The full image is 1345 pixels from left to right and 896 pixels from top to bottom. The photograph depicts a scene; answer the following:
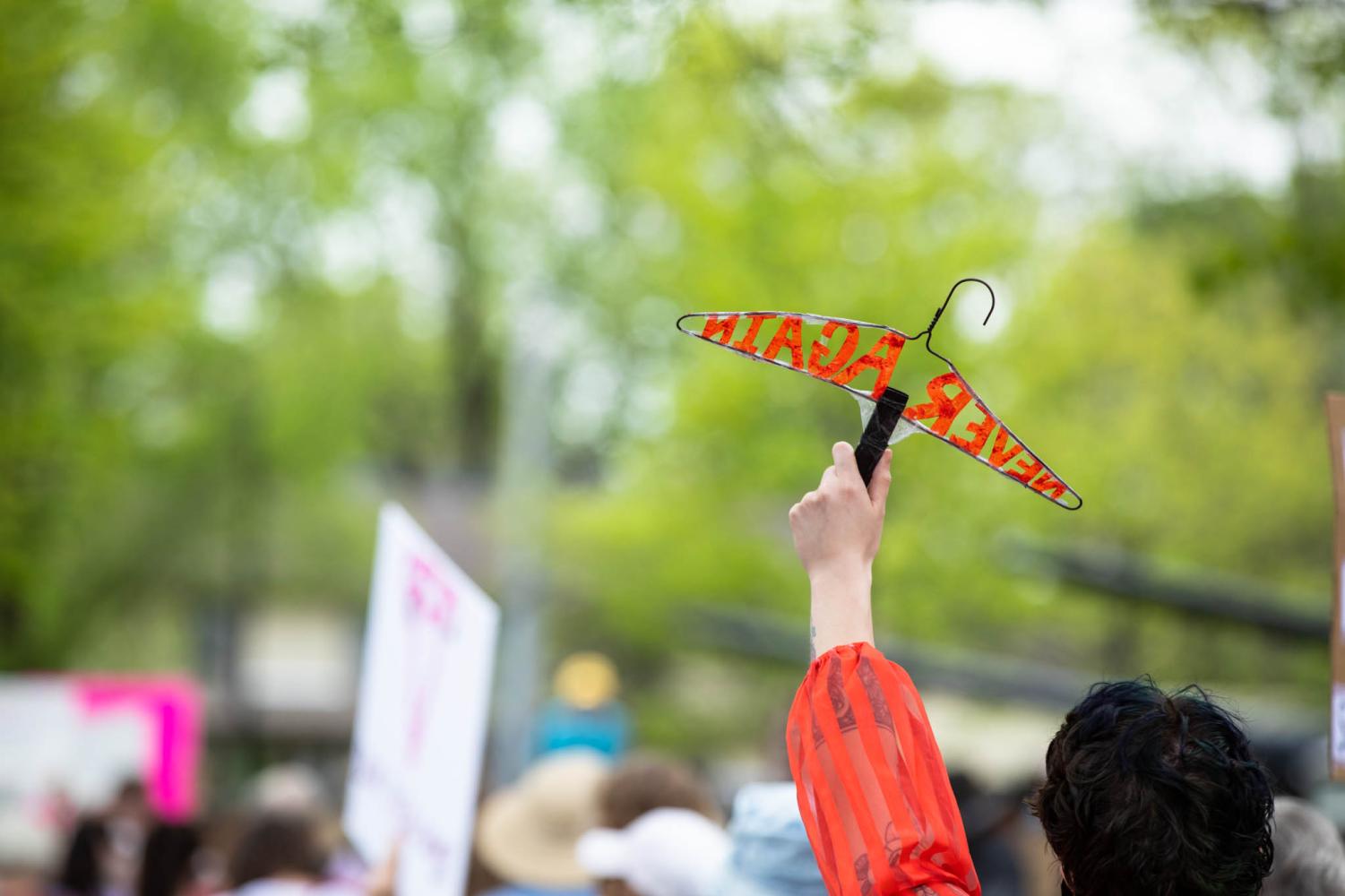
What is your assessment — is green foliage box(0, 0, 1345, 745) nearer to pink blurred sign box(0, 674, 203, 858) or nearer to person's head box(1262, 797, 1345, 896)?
pink blurred sign box(0, 674, 203, 858)

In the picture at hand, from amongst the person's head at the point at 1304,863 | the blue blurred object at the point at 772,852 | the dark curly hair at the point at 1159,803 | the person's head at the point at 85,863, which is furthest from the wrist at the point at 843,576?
the person's head at the point at 85,863

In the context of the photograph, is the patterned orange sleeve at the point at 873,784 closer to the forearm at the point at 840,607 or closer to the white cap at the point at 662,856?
the forearm at the point at 840,607

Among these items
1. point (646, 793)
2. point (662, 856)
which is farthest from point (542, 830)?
point (662, 856)

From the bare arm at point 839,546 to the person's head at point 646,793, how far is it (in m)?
2.00

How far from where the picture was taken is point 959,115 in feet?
42.4

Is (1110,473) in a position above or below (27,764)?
above

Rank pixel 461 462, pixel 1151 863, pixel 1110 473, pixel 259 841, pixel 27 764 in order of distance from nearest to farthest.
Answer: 1. pixel 1151 863
2. pixel 259 841
3. pixel 27 764
4. pixel 1110 473
5. pixel 461 462

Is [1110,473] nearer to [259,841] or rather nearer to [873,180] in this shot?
[873,180]

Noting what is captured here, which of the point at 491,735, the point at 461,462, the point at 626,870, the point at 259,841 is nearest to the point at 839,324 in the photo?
the point at 626,870

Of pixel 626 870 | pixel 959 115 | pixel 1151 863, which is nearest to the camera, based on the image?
pixel 1151 863

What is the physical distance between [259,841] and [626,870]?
2035 mm

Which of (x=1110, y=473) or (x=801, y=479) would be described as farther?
(x=1110, y=473)

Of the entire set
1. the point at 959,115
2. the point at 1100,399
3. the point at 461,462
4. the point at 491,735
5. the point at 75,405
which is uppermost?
the point at 461,462

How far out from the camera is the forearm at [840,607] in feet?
6.15
